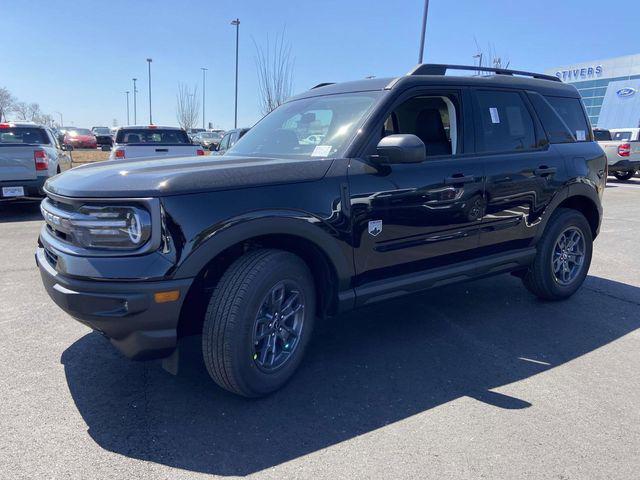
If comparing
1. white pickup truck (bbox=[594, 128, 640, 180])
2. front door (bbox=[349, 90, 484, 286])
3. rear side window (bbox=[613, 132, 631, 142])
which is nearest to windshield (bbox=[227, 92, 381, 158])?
front door (bbox=[349, 90, 484, 286])

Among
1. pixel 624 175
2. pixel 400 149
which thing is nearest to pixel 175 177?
pixel 400 149

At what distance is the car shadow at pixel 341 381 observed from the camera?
2.57 metres

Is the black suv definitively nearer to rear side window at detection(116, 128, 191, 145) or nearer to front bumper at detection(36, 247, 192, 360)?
front bumper at detection(36, 247, 192, 360)

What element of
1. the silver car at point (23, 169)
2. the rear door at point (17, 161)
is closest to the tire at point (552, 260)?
the silver car at point (23, 169)

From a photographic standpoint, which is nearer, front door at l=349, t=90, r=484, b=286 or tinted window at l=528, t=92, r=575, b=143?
front door at l=349, t=90, r=484, b=286

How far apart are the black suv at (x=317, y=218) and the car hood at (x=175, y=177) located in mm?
11

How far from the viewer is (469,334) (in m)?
3.98

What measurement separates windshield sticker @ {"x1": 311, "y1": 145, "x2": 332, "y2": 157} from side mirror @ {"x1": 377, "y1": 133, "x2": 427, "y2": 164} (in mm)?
355

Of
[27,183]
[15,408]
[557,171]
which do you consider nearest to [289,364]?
[15,408]

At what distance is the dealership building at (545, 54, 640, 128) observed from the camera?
147 ft

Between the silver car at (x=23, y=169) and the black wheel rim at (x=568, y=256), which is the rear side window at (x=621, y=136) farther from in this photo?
the silver car at (x=23, y=169)

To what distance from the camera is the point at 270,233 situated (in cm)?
280

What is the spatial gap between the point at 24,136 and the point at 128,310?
9.31 meters

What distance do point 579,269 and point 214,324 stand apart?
3795mm
